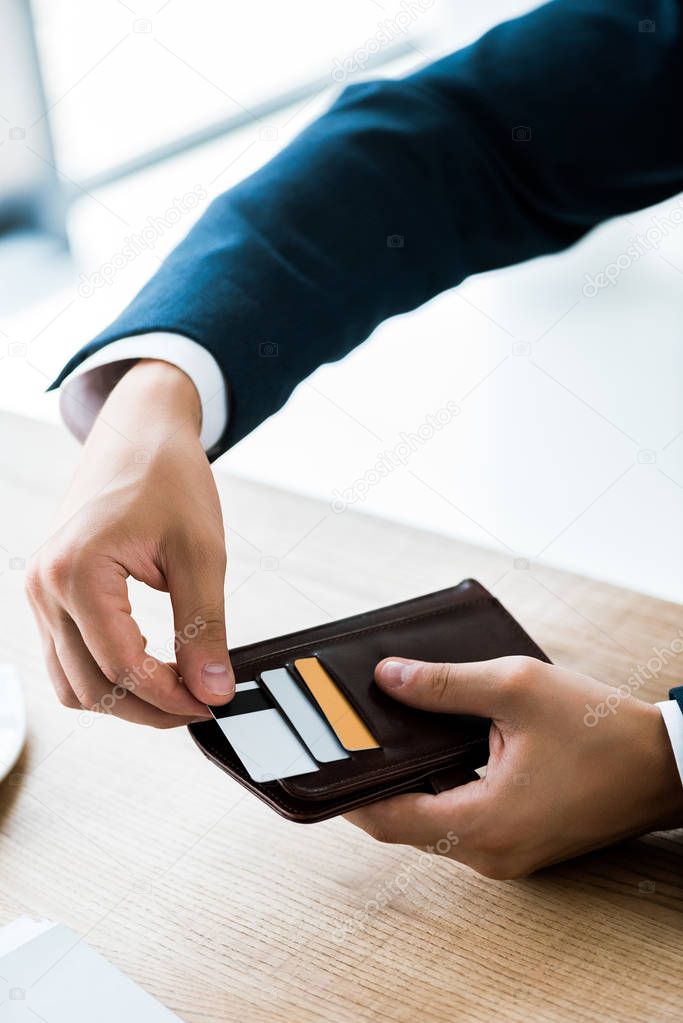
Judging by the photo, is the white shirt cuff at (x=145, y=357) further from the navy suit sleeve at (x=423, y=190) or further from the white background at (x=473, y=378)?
the white background at (x=473, y=378)

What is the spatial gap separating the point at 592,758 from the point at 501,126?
0.80m

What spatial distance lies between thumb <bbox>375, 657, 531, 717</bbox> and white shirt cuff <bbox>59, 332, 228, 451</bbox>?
0.34 meters

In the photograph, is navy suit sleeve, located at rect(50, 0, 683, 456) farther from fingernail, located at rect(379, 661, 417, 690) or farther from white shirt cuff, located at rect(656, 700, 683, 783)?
white shirt cuff, located at rect(656, 700, 683, 783)

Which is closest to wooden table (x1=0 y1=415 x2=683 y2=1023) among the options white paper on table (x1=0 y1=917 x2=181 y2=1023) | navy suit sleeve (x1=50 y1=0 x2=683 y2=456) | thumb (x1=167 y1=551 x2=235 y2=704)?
white paper on table (x1=0 y1=917 x2=181 y2=1023)

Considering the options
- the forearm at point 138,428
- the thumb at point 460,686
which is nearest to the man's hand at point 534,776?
the thumb at point 460,686

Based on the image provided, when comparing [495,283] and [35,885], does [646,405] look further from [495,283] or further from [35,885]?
[35,885]

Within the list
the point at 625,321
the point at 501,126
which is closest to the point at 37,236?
the point at 625,321

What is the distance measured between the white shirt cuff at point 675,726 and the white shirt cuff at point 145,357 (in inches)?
19.0

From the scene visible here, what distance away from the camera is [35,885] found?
2.57 feet

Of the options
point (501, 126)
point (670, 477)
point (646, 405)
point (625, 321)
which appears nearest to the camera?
point (501, 126)

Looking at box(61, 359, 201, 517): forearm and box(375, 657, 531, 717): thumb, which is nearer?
box(375, 657, 531, 717): thumb

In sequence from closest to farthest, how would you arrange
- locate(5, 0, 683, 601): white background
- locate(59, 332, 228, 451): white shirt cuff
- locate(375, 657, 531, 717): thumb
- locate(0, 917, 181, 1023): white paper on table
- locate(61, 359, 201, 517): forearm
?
locate(0, 917, 181, 1023): white paper on table < locate(375, 657, 531, 717): thumb < locate(61, 359, 201, 517): forearm < locate(59, 332, 228, 451): white shirt cuff < locate(5, 0, 683, 601): white background

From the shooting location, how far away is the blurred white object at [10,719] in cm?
87

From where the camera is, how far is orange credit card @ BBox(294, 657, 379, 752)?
0.78 meters
